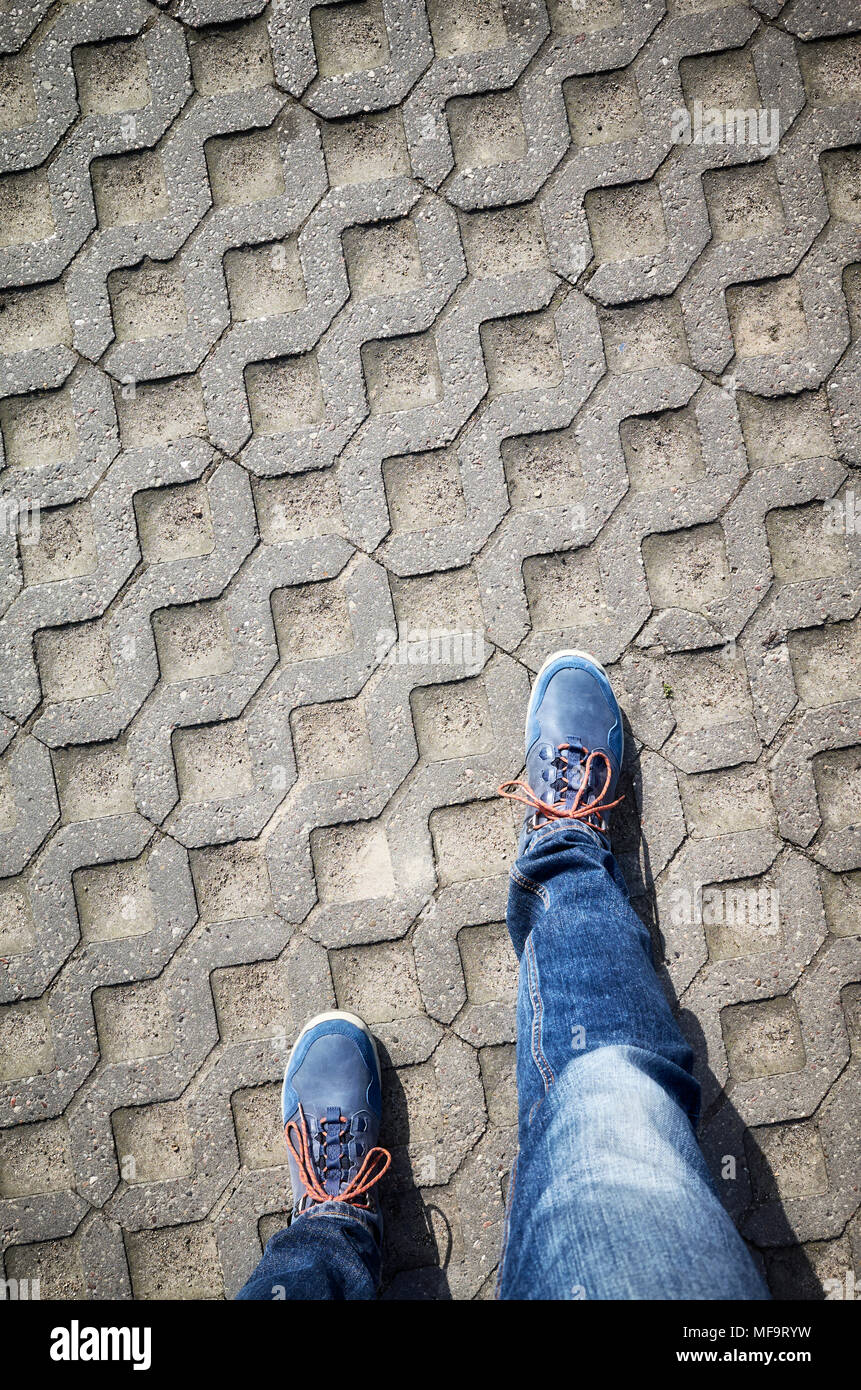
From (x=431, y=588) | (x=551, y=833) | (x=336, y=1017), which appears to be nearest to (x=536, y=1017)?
(x=551, y=833)

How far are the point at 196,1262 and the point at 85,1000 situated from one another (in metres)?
0.74

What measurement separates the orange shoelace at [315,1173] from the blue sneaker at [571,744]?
908mm

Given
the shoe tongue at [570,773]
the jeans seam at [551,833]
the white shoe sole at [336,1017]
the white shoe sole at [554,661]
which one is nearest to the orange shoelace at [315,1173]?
the white shoe sole at [336,1017]

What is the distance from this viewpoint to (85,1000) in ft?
7.25

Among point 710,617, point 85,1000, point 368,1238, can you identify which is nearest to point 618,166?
point 710,617

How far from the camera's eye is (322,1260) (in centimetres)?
187

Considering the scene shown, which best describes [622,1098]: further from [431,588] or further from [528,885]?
[431,588]

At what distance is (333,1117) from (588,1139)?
31.4 inches

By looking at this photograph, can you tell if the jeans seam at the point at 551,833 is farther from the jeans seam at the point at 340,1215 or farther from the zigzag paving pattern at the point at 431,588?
the jeans seam at the point at 340,1215

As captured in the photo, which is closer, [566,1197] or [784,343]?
[566,1197]

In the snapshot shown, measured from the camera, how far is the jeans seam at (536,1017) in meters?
1.78

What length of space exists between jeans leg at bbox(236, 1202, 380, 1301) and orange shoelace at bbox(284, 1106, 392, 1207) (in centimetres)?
4

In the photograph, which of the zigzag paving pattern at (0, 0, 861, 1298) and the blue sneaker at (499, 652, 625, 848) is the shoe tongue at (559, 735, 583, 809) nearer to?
the blue sneaker at (499, 652, 625, 848)
